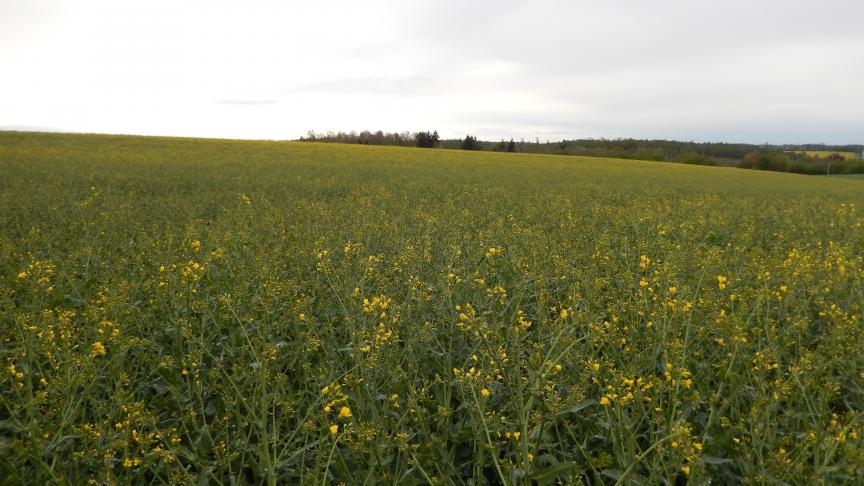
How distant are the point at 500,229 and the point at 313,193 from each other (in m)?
9.02

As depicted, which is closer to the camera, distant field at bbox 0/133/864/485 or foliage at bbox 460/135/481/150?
distant field at bbox 0/133/864/485

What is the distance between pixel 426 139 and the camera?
2781 inches

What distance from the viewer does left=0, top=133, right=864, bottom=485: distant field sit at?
7.34 ft

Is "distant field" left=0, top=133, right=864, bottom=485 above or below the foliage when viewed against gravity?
below

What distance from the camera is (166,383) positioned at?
10.4ft

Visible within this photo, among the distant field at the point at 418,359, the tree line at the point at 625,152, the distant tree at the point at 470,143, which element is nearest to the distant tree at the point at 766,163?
the tree line at the point at 625,152

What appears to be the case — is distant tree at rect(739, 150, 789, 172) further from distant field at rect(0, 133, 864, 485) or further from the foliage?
distant field at rect(0, 133, 864, 485)

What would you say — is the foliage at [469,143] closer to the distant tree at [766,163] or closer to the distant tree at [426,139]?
the distant tree at [426,139]

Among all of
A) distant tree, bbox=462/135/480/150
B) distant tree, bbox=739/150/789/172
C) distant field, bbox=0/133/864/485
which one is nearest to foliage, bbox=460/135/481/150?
distant tree, bbox=462/135/480/150

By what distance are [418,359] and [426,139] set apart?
69298mm

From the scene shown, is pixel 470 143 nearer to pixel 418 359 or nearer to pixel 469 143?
pixel 469 143

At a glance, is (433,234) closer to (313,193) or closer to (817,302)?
(817,302)

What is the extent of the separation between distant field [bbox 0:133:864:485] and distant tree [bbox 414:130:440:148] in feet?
207

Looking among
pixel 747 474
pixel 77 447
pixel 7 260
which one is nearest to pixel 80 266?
pixel 7 260
